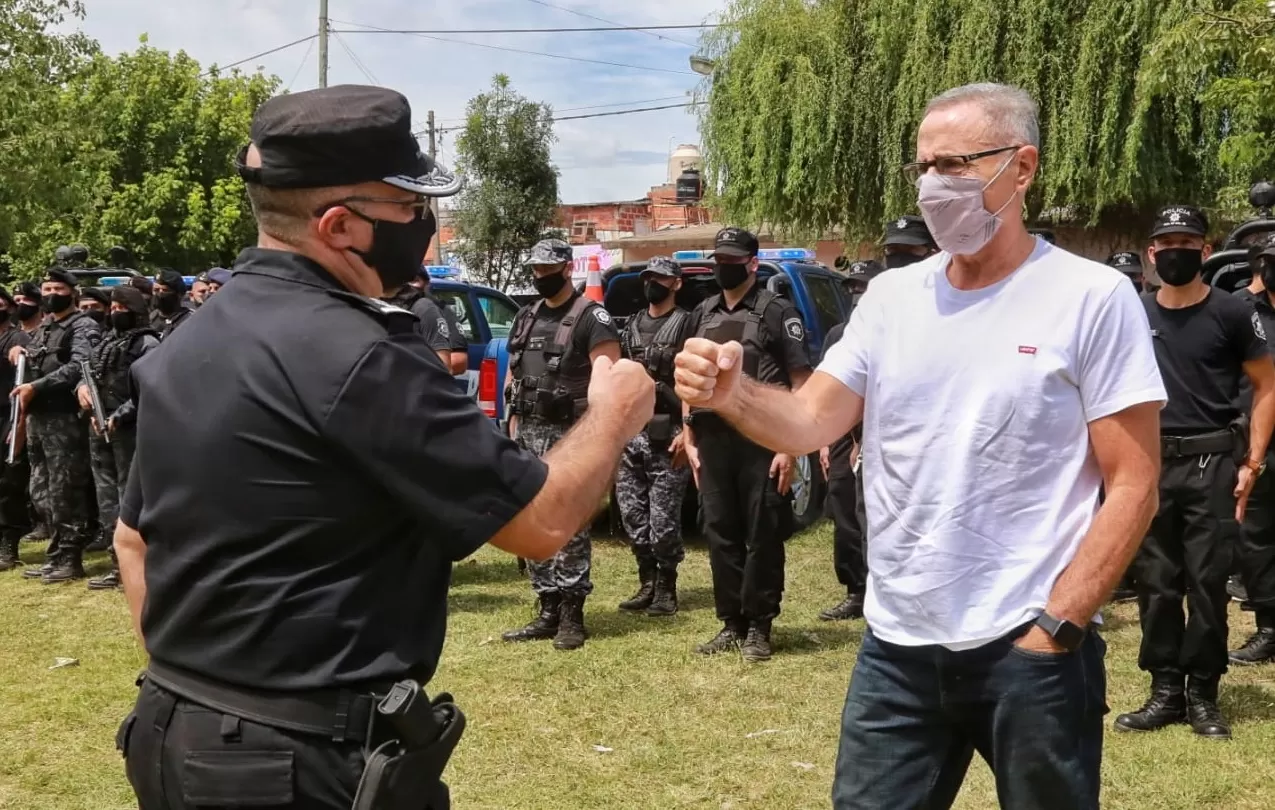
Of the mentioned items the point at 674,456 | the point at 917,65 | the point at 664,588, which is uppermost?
the point at 917,65

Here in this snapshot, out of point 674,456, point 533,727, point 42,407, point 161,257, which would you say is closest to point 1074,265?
point 533,727

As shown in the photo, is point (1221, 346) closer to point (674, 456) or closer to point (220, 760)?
point (674, 456)

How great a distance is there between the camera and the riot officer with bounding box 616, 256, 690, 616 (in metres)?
7.42

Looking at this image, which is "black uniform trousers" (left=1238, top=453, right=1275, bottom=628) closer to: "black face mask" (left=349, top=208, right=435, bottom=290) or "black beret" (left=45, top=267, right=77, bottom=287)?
"black face mask" (left=349, top=208, right=435, bottom=290)

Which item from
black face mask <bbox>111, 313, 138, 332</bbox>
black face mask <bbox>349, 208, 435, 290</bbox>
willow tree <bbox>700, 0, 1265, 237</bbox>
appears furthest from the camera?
willow tree <bbox>700, 0, 1265, 237</bbox>

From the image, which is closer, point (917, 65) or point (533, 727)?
point (533, 727)

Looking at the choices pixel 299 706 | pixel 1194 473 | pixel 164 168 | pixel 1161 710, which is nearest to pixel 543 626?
pixel 1161 710

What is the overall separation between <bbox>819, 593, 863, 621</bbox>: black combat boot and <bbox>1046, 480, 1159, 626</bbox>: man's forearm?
4.83 meters

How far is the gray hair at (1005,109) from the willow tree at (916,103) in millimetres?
12183

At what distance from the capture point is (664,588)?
7.46 metres

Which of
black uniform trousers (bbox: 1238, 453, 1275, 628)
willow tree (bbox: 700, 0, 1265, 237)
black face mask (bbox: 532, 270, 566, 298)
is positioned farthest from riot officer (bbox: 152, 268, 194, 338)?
willow tree (bbox: 700, 0, 1265, 237)

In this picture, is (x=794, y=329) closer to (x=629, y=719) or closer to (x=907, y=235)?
(x=907, y=235)

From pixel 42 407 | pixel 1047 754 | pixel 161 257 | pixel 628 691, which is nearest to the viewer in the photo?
pixel 1047 754

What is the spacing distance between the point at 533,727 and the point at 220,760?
11.5ft
